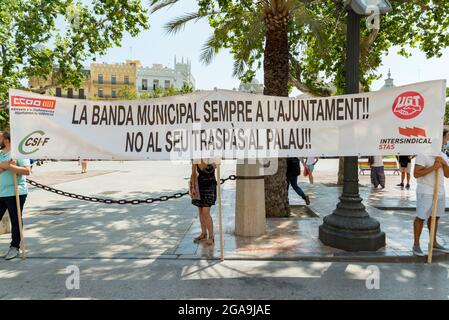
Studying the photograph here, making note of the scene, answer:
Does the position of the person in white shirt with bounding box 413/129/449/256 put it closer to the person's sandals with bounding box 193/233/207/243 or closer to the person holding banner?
the person's sandals with bounding box 193/233/207/243

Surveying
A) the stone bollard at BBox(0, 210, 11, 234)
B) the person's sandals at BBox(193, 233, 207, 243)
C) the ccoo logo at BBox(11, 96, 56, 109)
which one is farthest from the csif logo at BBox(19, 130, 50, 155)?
the person's sandals at BBox(193, 233, 207, 243)

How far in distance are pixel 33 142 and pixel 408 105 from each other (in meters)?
5.57

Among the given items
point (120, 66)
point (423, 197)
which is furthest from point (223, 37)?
point (120, 66)

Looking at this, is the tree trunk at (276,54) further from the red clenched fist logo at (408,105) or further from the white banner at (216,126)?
the red clenched fist logo at (408,105)

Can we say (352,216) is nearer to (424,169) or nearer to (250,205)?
(424,169)

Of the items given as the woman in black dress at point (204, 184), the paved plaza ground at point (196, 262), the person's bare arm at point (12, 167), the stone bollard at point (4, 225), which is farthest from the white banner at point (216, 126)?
the stone bollard at point (4, 225)

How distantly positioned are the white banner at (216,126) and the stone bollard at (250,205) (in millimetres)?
1299

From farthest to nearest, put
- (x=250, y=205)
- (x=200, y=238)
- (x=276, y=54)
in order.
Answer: (x=276, y=54)
(x=250, y=205)
(x=200, y=238)

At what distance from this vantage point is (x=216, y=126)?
525cm

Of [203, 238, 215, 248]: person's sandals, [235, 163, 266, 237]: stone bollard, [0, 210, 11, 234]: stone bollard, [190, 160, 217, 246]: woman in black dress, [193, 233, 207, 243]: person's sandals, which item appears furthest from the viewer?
[0, 210, 11, 234]: stone bollard

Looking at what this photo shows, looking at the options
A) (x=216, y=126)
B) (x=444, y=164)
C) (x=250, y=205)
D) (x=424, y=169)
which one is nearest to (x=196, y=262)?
(x=250, y=205)

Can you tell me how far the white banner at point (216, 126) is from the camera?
5.21m

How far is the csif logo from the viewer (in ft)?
17.2

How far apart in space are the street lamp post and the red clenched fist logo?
70 cm
